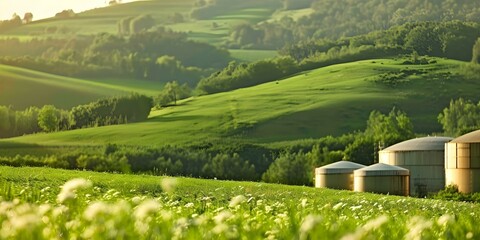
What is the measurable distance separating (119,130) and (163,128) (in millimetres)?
8125

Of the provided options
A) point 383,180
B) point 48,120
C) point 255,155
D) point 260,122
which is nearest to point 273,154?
point 255,155

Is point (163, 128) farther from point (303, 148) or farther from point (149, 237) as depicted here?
point (149, 237)

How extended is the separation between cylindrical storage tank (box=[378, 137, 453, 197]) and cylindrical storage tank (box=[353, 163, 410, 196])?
7327 mm

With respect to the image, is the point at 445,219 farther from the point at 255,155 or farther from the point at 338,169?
the point at 255,155

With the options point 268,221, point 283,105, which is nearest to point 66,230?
point 268,221

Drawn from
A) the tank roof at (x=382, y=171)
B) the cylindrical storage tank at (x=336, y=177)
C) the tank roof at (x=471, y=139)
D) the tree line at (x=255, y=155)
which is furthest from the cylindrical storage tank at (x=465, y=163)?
the tree line at (x=255, y=155)

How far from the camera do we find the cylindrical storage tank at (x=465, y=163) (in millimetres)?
80062

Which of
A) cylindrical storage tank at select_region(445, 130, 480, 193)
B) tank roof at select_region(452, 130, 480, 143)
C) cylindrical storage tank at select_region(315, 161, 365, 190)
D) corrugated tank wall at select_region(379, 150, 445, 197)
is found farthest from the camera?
corrugated tank wall at select_region(379, 150, 445, 197)

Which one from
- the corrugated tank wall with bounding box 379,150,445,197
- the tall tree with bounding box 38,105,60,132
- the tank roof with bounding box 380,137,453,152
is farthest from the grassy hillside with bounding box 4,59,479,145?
the corrugated tank wall with bounding box 379,150,445,197

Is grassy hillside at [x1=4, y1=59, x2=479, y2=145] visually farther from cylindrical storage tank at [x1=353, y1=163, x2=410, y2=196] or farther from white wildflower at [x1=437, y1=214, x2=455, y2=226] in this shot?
white wildflower at [x1=437, y1=214, x2=455, y2=226]

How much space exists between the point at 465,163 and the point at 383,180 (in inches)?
273

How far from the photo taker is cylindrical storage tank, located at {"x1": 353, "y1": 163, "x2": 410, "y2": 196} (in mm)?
83438

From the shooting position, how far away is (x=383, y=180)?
83.9 meters

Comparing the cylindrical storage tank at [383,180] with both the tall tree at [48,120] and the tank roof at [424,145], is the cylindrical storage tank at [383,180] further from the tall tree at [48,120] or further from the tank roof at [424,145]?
the tall tree at [48,120]
